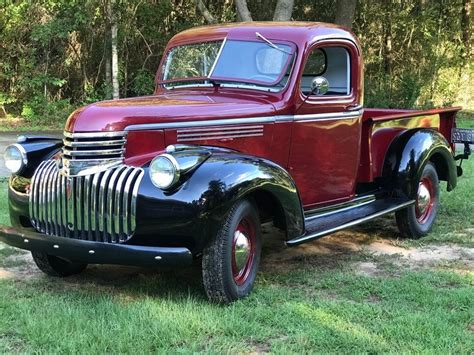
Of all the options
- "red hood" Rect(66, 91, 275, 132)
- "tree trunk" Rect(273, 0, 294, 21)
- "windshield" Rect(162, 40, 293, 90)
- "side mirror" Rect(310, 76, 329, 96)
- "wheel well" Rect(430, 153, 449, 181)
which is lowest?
"wheel well" Rect(430, 153, 449, 181)

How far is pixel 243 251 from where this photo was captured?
13.9 feet

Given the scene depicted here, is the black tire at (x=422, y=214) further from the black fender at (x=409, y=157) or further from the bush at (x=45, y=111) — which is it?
the bush at (x=45, y=111)

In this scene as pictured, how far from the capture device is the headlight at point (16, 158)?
15.1ft

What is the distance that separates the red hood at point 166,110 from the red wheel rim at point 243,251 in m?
0.83

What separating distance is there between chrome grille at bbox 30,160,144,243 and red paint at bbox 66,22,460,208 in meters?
0.21

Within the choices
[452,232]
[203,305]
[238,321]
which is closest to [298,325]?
[238,321]

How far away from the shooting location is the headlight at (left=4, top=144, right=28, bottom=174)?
15.1 feet

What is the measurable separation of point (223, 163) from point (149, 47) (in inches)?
576

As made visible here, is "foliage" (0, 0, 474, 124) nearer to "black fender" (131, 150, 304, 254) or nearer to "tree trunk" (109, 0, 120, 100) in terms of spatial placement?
"tree trunk" (109, 0, 120, 100)

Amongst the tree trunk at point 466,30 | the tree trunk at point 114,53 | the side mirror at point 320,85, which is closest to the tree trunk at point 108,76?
the tree trunk at point 114,53

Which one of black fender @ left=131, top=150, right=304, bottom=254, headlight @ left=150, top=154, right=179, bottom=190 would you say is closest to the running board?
black fender @ left=131, top=150, right=304, bottom=254

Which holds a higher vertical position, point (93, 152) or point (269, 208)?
point (93, 152)

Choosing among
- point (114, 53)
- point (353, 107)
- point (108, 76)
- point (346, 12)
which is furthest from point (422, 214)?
point (108, 76)

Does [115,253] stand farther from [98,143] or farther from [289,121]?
[289,121]
